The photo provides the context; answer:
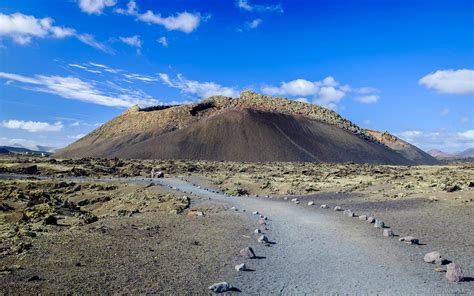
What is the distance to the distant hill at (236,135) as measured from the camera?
354 feet

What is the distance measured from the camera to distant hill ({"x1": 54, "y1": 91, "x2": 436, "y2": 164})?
108m

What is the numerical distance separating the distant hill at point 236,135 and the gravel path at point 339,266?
8771cm

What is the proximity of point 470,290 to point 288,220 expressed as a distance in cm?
955

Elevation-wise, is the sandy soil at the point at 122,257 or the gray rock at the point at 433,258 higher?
the gray rock at the point at 433,258

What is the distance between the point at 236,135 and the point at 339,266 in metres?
105

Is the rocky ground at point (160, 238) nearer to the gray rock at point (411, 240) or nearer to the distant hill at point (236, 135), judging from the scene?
the gray rock at point (411, 240)

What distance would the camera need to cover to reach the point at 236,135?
4532 inches

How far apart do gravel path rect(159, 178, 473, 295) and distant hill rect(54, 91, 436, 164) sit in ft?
288

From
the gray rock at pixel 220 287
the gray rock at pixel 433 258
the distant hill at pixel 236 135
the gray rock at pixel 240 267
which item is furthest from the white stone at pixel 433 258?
the distant hill at pixel 236 135

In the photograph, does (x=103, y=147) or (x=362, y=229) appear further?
(x=103, y=147)

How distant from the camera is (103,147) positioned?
128 metres

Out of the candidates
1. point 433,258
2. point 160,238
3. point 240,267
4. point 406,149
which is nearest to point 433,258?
point 433,258

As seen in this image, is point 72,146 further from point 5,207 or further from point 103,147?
point 5,207

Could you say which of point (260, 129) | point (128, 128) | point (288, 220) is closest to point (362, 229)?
point (288, 220)
